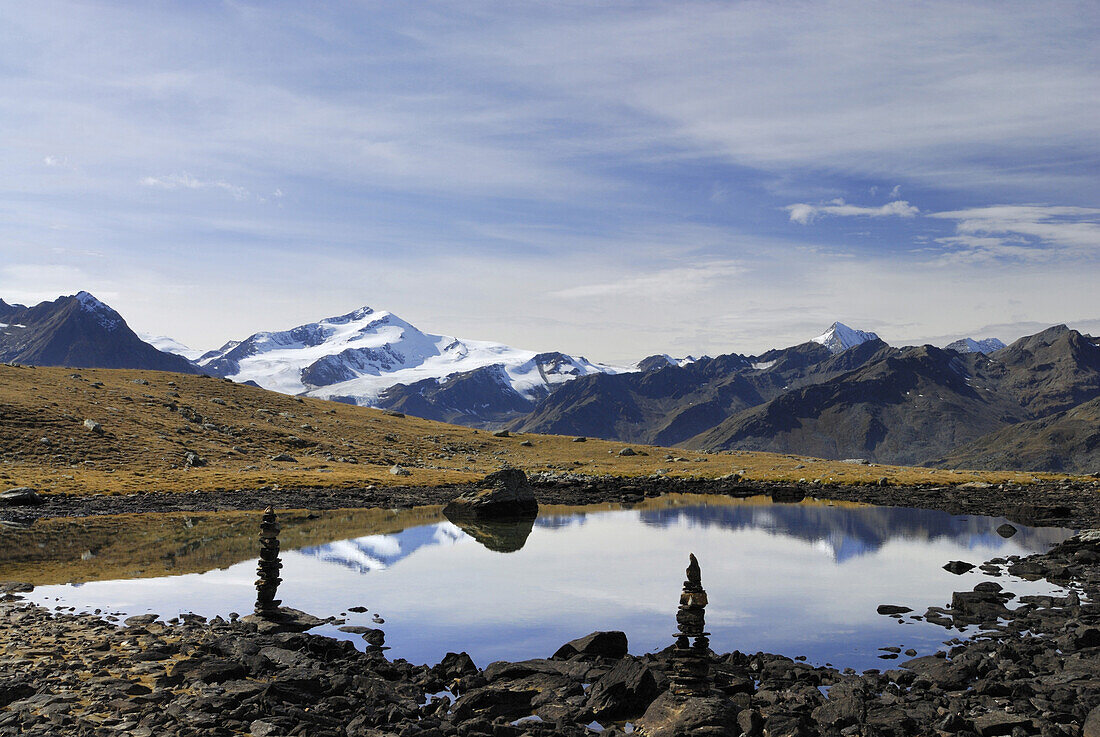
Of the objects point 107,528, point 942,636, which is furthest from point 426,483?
point 942,636

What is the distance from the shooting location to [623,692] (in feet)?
67.6

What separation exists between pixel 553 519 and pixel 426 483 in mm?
27144

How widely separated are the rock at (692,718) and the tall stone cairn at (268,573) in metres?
16.3

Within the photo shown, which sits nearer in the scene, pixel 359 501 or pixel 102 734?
pixel 102 734

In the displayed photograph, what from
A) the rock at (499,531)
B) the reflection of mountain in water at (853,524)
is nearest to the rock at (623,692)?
Result: the rock at (499,531)

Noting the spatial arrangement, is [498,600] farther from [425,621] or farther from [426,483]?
[426,483]

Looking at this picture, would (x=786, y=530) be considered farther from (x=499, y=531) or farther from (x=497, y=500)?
(x=497, y=500)

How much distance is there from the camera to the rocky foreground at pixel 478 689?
18.4 m

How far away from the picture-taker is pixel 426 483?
90062 millimetres

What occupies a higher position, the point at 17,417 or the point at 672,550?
the point at 17,417

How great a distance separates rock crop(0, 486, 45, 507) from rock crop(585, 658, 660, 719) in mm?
57110

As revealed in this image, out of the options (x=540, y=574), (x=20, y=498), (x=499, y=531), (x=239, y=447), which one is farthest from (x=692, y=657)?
(x=239, y=447)

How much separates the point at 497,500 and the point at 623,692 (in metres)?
46.9

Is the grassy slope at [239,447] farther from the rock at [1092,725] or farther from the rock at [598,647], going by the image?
the rock at [1092,725]
